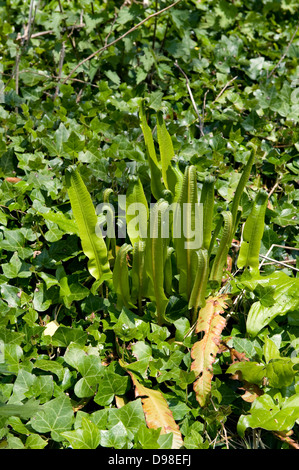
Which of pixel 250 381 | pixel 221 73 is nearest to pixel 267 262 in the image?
pixel 250 381

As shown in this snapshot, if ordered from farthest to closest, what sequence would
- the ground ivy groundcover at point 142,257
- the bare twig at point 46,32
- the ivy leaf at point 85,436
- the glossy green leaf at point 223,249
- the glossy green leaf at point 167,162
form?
the bare twig at point 46,32 → the glossy green leaf at point 167,162 → the glossy green leaf at point 223,249 → the ground ivy groundcover at point 142,257 → the ivy leaf at point 85,436

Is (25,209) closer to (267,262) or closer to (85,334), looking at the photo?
(85,334)

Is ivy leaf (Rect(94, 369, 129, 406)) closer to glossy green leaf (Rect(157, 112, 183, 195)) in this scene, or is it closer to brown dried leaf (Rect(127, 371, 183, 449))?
brown dried leaf (Rect(127, 371, 183, 449))

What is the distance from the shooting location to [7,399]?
1.41 meters

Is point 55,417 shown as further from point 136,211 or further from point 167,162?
point 167,162

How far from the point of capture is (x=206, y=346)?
1475 millimetres

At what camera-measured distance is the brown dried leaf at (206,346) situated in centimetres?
142

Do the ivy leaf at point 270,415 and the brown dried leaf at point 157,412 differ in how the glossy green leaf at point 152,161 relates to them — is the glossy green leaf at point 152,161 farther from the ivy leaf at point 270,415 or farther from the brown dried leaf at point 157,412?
the ivy leaf at point 270,415

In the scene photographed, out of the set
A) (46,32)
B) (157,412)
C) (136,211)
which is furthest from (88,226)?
(46,32)

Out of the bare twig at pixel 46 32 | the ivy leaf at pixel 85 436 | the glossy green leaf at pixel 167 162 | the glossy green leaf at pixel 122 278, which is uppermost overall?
the bare twig at pixel 46 32

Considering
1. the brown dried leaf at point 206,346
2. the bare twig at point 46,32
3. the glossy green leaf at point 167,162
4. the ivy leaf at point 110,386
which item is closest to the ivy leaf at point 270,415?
the brown dried leaf at point 206,346

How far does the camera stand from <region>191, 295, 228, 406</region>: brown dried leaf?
142cm

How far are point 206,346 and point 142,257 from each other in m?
0.33

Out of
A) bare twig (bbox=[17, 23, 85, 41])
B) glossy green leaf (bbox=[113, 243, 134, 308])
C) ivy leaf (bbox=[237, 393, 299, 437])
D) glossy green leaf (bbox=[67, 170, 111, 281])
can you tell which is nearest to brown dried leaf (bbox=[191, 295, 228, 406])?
ivy leaf (bbox=[237, 393, 299, 437])
